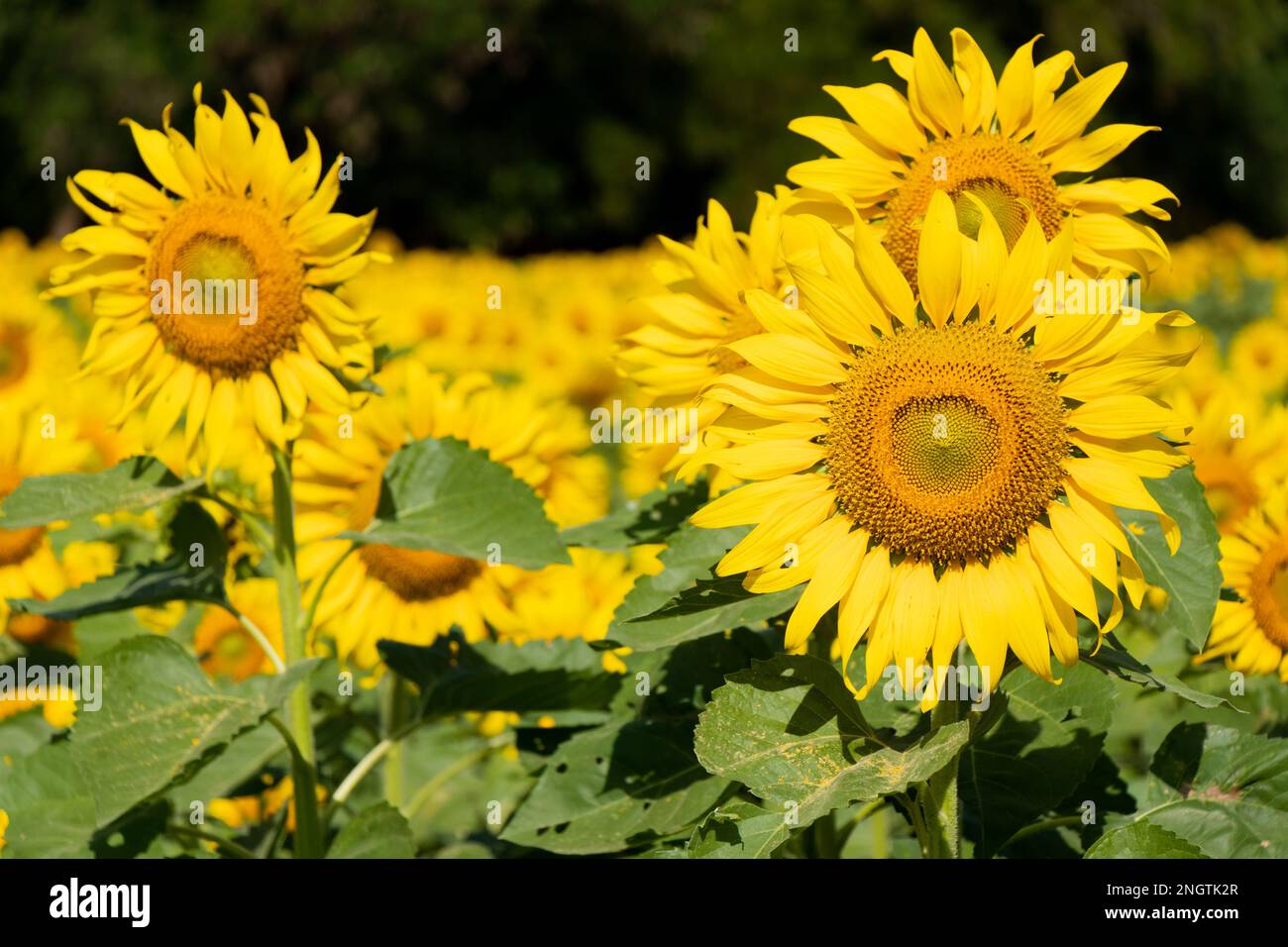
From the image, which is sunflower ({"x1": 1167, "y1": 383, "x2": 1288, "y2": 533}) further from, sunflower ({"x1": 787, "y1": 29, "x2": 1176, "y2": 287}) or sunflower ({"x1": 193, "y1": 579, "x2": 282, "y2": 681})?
sunflower ({"x1": 193, "y1": 579, "x2": 282, "y2": 681})

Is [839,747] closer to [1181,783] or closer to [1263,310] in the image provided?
[1181,783]

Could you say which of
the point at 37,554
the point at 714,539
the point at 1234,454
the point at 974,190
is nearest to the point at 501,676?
the point at 714,539

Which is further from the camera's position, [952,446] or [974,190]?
[974,190]

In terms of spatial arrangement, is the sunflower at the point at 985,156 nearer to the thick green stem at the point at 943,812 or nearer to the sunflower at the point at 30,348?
the thick green stem at the point at 943,812

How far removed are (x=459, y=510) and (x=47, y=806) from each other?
0.89 metres

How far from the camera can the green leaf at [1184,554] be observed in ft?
7.20

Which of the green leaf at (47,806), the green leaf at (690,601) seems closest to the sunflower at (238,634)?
the green leaf at (47,806)

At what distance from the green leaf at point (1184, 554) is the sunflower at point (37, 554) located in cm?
266

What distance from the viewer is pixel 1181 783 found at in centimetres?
246

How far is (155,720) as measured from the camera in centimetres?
251

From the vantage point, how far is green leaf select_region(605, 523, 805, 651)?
2191 mm

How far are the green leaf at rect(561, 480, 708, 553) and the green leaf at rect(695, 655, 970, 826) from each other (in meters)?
0.50

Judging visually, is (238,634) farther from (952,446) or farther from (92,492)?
(952,446)

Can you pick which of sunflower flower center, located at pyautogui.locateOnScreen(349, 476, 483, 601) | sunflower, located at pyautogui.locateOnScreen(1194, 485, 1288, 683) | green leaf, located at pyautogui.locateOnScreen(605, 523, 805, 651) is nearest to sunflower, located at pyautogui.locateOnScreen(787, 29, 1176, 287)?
green leaf, located at pyautogui.locateOnScreen(605, 523, 805, 651)
